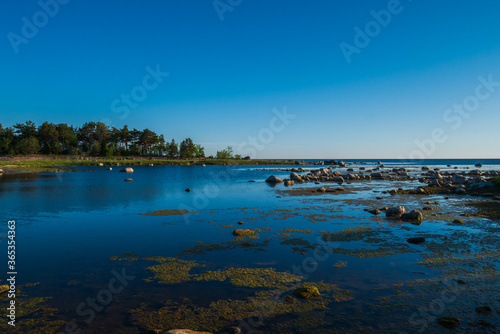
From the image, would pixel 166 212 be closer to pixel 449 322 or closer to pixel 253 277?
pixel 253 277

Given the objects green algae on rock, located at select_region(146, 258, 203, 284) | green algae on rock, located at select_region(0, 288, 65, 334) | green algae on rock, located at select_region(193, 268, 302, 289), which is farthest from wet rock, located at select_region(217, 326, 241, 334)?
green algae on rock, located at select_region(0, 288, 65, 334)

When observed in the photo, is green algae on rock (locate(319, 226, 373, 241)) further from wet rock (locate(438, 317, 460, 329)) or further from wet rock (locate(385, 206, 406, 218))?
wet rock (locate(438, 317, 460, 329))

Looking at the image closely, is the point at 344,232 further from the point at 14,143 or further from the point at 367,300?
the point at 14,143

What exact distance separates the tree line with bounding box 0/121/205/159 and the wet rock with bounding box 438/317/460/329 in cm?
15513

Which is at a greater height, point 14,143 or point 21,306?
point 14,143

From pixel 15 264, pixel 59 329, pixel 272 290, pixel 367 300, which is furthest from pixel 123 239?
pixel 367 300

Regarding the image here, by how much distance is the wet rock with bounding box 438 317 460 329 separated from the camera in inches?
265

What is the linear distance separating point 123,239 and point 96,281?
552 cm

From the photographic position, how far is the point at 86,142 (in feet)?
503

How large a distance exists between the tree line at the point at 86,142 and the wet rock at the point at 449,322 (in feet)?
509

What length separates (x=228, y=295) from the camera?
842 cm

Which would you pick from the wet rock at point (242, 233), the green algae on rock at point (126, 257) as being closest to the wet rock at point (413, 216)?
the wet rock at point (242, 233)

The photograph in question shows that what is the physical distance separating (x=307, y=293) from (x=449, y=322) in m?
3.48

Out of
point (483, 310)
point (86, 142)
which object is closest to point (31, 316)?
point (483, 310)
